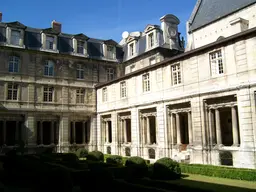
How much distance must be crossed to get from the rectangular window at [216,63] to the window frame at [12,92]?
19105 millimetres

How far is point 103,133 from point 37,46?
11.5 metres

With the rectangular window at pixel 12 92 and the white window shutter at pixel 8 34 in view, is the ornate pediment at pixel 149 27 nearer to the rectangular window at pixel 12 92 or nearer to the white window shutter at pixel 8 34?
the white window shutter at pixel 8 34

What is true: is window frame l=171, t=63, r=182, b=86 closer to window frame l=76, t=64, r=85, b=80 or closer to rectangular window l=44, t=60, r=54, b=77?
window frame l=76, t=64, r=85, b=80

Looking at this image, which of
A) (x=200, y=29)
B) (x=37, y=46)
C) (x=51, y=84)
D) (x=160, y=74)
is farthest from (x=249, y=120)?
(x=37, y=46)

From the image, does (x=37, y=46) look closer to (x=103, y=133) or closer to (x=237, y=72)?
(x=103, y=133)

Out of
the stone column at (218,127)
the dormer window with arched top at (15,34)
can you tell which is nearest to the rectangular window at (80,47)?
the dormer window with arched top at (15,34)

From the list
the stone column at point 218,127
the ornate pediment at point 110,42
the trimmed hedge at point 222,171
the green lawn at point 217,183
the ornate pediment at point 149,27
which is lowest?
the green lawn at point 217,183

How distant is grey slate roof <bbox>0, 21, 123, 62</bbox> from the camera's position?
94.6ft

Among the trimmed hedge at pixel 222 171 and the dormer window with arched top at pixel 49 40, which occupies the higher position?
the dormer window with arched top at pixel 49 40

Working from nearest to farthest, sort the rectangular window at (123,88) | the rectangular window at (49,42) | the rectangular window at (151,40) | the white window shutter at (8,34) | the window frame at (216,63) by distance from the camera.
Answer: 1. the window frame at (216,63)
2. the rectangular window at (123,88)
3. the white window shutter at (8,34)
4. the rectangular window at (49,42)
5. the rectangular window at (151,40)

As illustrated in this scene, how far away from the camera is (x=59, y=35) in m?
32.1

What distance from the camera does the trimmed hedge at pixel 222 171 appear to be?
44.0 feet

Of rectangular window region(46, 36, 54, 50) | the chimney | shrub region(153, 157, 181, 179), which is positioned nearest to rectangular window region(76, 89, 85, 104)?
rectangular window region(46, 36, 54, 50)

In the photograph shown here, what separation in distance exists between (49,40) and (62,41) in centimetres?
167
